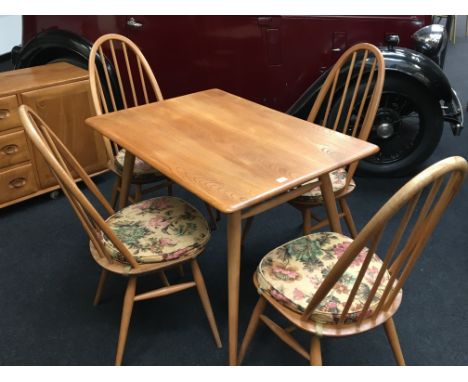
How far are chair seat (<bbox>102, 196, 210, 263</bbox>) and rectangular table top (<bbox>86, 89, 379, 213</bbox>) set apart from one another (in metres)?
0.27

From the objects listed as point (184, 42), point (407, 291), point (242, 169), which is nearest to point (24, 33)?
point (184, 42)

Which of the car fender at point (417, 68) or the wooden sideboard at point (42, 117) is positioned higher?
the car fender at point (417, 68)

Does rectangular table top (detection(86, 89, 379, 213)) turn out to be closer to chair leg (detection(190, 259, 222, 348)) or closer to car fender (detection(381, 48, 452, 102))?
chair leg (detection(190, 259, 222, 348))

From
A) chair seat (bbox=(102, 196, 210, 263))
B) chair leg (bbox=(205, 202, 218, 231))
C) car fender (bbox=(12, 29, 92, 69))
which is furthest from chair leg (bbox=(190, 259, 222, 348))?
car fender (bbox=(12, 29, 92, 69))

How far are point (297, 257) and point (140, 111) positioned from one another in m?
0.89

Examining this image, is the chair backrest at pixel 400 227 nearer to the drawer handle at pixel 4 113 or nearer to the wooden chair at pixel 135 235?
Answer: the wooden chair at pixel 135 235

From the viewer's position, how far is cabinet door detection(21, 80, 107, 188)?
7.80 feet

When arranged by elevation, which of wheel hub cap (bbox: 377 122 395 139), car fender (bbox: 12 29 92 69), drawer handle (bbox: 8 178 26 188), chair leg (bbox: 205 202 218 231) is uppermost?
car fender (bbox: 12 29 92 69)

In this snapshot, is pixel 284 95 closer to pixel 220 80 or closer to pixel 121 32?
pixel 220 80

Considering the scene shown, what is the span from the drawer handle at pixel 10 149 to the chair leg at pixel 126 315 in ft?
4.26

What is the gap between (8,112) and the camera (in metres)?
2.29

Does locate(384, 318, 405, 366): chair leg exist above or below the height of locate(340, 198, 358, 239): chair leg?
below

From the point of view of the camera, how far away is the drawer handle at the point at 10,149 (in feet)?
7.68

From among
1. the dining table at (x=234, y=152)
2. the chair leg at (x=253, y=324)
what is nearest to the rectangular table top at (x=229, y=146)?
the dining table at (x=234, y=152)
